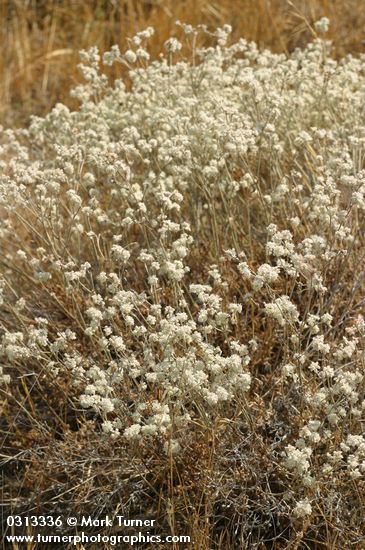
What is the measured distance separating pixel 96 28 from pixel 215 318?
5.03 meters

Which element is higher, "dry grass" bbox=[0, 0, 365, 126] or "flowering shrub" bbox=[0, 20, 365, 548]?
"dry grass" bbox=[0, 0, 365, 126]

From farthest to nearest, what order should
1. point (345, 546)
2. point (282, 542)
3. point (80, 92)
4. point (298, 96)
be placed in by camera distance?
1. point (80, 92)
2. point (298, 96)
3. point (282, 542)
4. point (345, 546)

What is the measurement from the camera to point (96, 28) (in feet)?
24.3

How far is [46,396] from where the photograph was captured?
3457 mm

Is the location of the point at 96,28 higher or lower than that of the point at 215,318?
higher

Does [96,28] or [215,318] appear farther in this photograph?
[96,28]

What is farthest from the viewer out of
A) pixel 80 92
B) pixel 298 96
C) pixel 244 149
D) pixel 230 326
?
pixel 80 92

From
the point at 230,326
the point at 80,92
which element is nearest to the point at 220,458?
the point at 230,326

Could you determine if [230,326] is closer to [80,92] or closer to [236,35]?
[80,92]

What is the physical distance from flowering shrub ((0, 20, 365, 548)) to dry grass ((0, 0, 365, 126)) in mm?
2329

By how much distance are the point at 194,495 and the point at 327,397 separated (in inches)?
23.6

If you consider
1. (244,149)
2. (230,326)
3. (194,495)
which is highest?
(244,149)

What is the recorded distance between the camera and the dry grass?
6848mm

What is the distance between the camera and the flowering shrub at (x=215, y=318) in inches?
111
